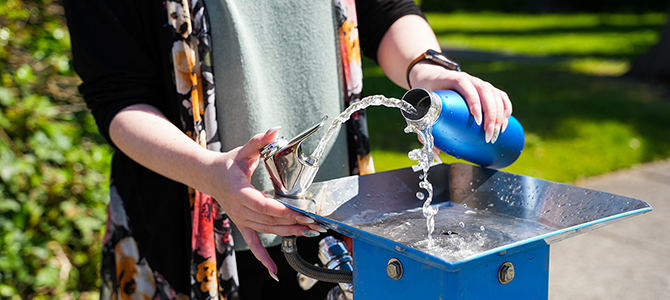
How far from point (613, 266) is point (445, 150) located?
2349 millimetres

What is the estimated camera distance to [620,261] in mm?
3018

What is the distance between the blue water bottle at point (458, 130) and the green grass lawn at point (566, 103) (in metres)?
1.11

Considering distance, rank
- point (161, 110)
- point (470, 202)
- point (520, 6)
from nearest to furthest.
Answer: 1. point (470, 202)
2. point (161, 110)
3. point (520, 6)

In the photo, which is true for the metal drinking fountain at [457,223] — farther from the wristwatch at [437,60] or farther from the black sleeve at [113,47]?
the black sleeve at [113,47]

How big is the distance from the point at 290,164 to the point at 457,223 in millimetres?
350

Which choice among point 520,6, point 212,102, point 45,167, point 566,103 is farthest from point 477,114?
point 520,6

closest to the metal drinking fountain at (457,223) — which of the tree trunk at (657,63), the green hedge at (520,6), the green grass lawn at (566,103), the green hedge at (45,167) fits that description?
the green grass lawn at (566,103)

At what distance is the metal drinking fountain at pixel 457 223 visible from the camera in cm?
84

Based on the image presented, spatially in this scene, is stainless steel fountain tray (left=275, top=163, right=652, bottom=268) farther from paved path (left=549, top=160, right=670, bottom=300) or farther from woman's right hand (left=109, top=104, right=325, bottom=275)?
paved path (left=549, top=160, right=670, bottom=300)

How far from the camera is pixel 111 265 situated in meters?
1.40

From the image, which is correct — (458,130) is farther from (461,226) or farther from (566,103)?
(566,103)

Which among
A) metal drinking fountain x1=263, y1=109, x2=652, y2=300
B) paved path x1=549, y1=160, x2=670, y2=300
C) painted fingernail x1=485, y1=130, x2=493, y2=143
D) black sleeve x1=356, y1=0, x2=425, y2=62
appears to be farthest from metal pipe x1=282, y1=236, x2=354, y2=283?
paved path x1=549, y1=160, x2=670, y2=300

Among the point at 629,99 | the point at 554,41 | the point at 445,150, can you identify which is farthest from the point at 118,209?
the point at 554,41

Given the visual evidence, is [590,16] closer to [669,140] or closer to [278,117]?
[669,140]
